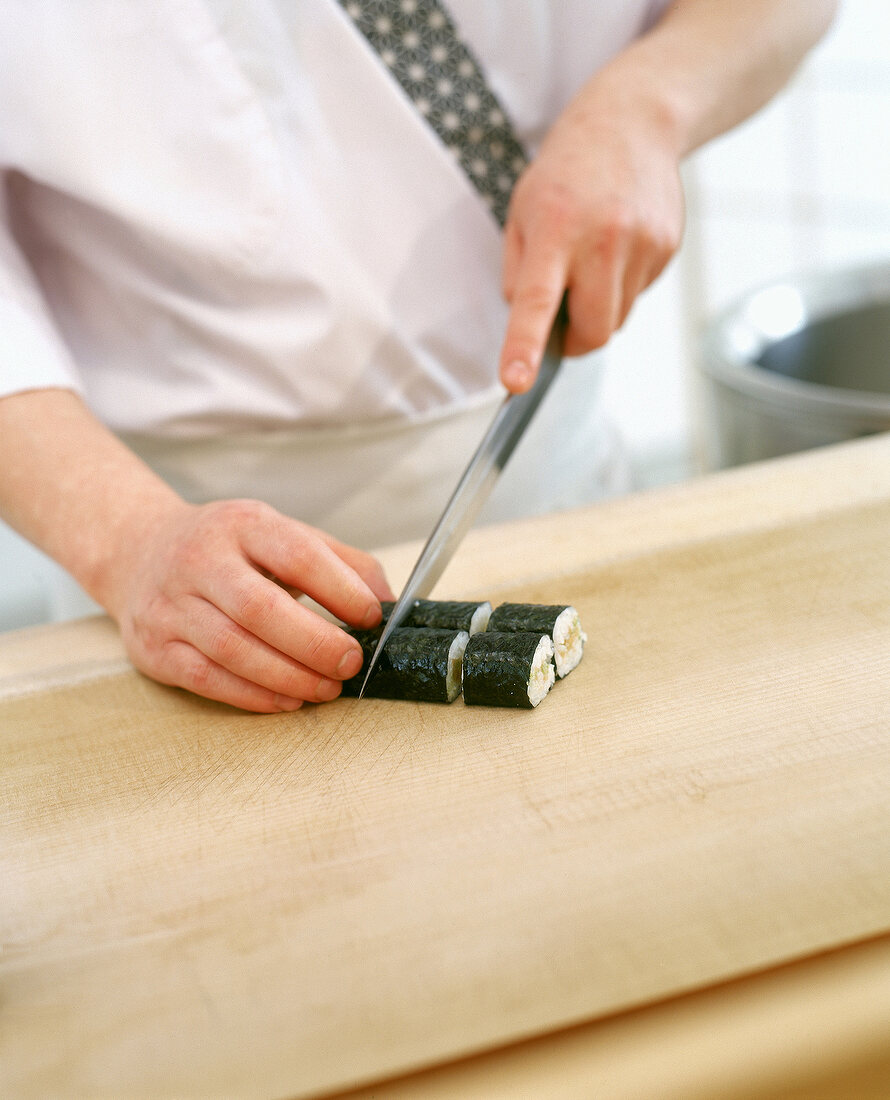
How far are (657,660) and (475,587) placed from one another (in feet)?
1.04

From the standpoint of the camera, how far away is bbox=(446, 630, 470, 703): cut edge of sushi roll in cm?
113

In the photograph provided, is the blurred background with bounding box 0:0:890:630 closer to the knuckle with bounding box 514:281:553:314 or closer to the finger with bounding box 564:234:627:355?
the finger with bounding box 564:234:627:355

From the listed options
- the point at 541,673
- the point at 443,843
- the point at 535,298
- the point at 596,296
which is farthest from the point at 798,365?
the point at 443,843

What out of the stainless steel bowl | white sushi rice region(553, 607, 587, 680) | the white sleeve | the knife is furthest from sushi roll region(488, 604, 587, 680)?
the stainless steel bowl

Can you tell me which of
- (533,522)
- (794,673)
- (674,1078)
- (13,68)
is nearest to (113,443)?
(13,68)

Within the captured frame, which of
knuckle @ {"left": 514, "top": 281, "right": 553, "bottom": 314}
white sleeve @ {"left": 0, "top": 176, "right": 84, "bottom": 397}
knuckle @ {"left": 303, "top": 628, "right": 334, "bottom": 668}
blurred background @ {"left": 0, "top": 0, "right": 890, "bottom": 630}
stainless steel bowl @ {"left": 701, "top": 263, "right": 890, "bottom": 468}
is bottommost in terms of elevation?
blurred background @ {"left": 0, "top": 0, "right": 890, "bottom": 630}

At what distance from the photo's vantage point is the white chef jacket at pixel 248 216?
1354mm

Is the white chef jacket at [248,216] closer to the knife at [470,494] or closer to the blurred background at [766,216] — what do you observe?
the knife at [470,494]

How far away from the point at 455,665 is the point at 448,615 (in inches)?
3.3

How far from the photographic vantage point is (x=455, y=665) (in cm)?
114

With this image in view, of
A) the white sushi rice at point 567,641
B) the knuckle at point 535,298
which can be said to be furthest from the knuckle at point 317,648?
the knuckle at point 535,298

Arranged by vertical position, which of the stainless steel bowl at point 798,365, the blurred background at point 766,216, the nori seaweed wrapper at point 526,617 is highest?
the nori seaweed wrapper at point 526,617

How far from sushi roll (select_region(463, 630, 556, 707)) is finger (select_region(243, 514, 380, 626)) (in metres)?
0.15

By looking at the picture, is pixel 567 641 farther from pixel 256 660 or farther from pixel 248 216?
pixel 248 216
